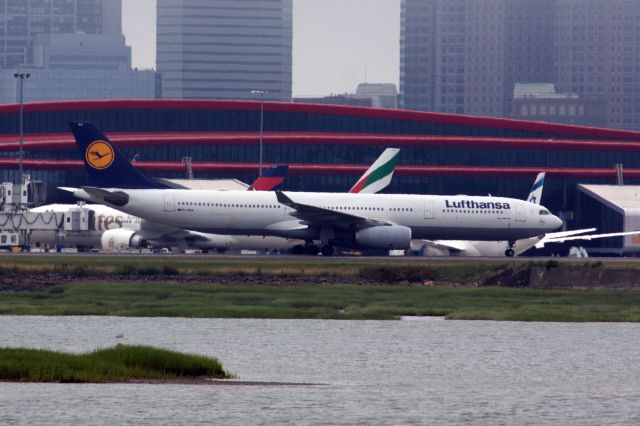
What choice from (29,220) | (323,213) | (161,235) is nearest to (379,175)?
(161,235)

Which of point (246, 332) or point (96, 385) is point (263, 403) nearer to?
point (96, 385)

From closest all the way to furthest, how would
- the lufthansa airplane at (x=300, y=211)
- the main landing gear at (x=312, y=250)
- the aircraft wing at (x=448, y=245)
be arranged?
the lufthansa airplane at (x=300, y=211)
the main landing gear at (x=312, y=250)
the aircraft wing at (x=448, y=245)

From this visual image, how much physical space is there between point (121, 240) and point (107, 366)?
2588 inches

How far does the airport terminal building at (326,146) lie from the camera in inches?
5443

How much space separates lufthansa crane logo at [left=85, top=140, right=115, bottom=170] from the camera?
9169 cm

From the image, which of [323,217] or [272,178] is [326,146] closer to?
[272,178]

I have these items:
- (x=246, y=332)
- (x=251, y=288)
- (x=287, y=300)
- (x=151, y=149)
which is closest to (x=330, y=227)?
(x=251, y=288)

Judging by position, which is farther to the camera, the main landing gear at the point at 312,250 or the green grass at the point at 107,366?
the main landing gear at the point at 312,250

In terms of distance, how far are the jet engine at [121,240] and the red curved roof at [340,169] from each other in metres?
32.6

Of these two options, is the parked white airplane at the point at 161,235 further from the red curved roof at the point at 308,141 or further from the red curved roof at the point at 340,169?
the red curved roof at the point at 308,141

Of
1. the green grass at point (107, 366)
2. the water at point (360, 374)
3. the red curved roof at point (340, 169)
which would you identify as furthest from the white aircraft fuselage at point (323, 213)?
the green grass at point (107, 366)

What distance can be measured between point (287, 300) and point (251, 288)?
6.33 meters

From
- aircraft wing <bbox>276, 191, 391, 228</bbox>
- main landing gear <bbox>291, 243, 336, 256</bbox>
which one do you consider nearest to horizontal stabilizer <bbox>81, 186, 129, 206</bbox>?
aircraft wing <bbox>276, 191, 391, 228</bbox>

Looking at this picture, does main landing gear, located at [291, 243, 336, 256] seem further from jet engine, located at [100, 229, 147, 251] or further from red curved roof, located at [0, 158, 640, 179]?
red curved roof, located at [0, 158, 640, 179]
